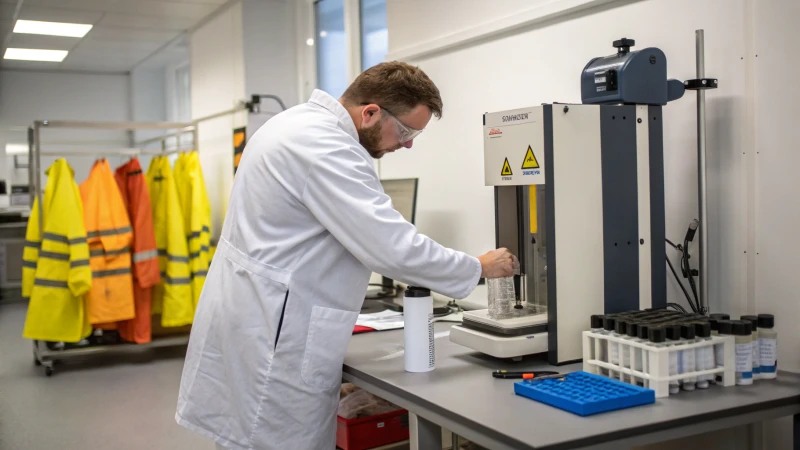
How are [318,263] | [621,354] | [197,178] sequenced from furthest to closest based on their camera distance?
[197,178] < [318,263] < [621,354]

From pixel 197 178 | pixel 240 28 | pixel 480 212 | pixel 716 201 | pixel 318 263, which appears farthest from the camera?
pixel 240 28

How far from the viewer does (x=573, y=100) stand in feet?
7.52

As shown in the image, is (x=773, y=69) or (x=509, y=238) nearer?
(x=773, y=69)

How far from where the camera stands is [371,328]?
87.2 inches

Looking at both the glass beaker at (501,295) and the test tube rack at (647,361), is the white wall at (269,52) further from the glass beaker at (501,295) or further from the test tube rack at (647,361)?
the test tube rack at (647,361)

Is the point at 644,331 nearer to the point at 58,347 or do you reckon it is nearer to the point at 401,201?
the point at 401,201

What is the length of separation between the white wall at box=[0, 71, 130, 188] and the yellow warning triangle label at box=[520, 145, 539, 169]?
7635mm

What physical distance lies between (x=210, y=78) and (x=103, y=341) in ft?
7.34

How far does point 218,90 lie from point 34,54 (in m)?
3.03

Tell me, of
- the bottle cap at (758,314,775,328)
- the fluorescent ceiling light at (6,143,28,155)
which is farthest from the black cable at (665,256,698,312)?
the fluorescent ceiling light at (6,143,28,155)

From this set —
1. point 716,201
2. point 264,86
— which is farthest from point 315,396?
point 264,86

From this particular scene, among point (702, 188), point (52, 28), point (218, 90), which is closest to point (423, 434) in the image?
point (702, 188)

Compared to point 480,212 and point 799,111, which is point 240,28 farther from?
point 799,111

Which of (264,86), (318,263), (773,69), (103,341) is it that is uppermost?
(264,86)
